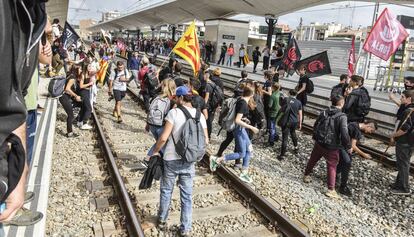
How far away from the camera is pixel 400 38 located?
1130cm

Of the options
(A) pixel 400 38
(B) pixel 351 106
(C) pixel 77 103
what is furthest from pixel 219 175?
(A) pixel 400 38

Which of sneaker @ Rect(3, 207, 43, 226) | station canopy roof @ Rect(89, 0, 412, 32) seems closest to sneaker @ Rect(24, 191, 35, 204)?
sneaker @ Rect(3, 207, 43, 226)

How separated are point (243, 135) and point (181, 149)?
274 cm

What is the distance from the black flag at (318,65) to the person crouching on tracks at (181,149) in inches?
303

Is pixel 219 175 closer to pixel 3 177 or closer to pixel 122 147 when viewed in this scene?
pixel 122 147

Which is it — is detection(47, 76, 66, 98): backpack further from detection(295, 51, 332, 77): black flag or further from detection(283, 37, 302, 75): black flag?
detection(283, 37, 302, 75): black flag

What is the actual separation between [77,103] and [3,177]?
8.96 meters

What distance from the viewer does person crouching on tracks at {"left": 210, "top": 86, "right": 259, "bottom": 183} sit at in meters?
6.63

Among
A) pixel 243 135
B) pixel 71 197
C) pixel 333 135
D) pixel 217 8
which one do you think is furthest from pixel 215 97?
pixel 217 8

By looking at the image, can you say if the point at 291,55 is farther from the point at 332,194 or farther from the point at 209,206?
the point at 209,206

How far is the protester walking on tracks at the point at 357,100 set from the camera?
26.7 ft

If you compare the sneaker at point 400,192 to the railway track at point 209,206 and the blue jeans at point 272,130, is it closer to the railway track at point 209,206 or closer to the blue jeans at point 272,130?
the railway track at point 209,206

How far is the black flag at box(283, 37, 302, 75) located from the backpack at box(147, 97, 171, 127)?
26.2 ft

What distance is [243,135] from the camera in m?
6.98
